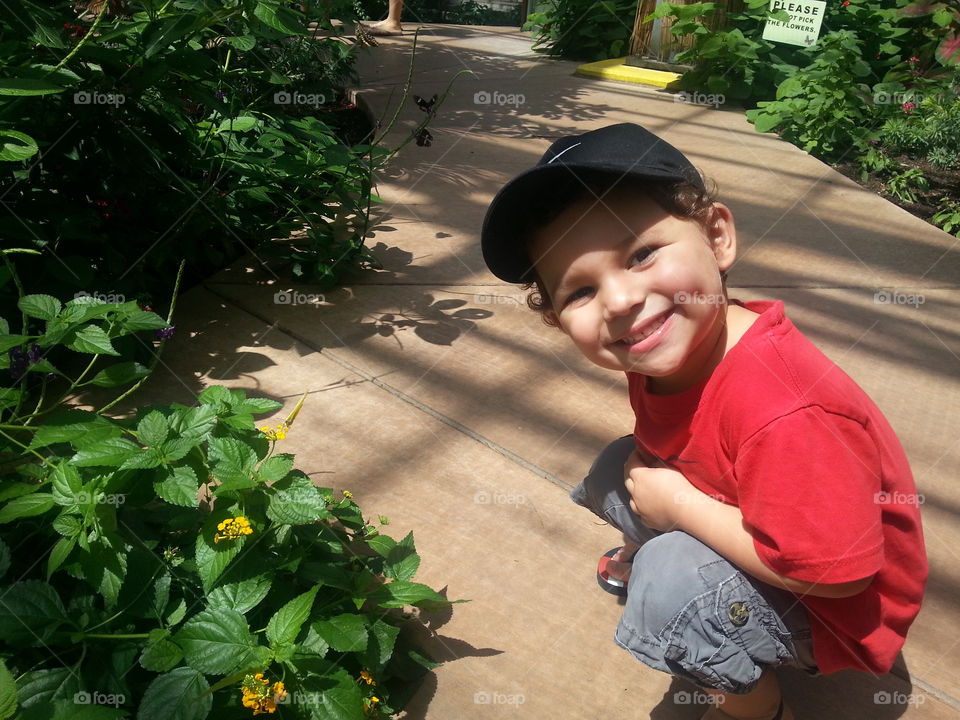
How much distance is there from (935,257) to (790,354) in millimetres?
2721

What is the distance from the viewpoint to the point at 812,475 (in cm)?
128

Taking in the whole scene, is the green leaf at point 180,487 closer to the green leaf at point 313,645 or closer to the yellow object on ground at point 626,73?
the green leaf at point 313,645

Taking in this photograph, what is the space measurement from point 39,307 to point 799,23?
5239mm

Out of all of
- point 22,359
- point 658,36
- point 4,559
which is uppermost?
point 658,36

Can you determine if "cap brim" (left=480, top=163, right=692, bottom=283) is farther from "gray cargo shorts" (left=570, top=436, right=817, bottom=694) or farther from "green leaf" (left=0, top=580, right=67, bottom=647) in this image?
"green leaf" (left=0, top=580, right=67, bottom=647)

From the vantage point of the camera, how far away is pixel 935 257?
146 inches

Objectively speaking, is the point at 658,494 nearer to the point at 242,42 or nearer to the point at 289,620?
the point at 289,620

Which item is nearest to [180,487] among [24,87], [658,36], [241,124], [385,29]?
[24,87]

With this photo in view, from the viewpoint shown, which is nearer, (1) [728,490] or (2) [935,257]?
(1) [728,490]

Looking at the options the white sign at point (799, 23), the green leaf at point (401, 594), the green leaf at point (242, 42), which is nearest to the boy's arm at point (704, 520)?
the green leaf at point (401, 594)

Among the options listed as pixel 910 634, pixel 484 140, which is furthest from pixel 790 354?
pixel 484 140

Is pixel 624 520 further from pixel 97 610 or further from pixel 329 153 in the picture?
pixel 329 153

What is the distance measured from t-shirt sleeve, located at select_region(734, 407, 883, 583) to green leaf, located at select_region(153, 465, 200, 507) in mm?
936

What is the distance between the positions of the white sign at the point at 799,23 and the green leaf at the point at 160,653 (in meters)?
5.51
